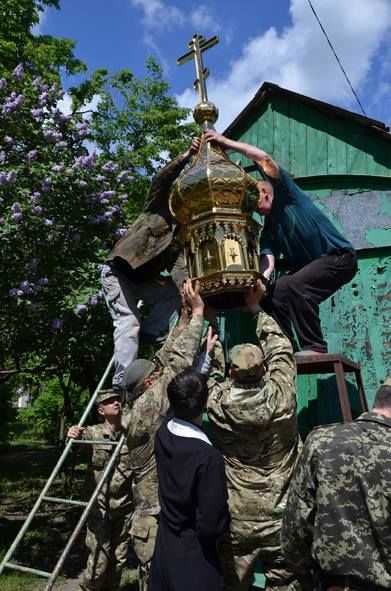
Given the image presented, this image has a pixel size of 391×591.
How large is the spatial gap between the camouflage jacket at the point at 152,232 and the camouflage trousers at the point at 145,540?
2.23 metres

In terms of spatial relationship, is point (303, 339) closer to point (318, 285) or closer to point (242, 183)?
point (318, 285)

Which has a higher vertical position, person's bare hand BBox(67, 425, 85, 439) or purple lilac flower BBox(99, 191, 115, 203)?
purple lilac flower BBox(99, 191, 115, 203)

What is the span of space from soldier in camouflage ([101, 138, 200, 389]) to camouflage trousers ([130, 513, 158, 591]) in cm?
136

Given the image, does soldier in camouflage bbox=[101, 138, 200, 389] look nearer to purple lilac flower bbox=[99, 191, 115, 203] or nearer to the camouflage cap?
the camouflage cap

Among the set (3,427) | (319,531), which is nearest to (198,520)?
(319,531)

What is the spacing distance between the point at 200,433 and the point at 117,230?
4.65 m

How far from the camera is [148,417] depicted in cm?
396

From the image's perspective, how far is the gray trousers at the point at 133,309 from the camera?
525cm

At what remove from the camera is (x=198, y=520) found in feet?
9.61

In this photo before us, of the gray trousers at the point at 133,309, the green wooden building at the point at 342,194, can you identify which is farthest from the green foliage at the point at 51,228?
the green wooden building at the point at 342,194

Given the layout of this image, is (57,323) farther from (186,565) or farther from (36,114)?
(186,565)

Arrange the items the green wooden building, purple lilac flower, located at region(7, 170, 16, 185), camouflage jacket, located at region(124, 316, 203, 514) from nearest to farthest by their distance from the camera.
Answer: camouflage jacket, located at region(124, 316, 203, 514), the green wooden building, purple lilac flower, located at region(7, 170, 16, 185)

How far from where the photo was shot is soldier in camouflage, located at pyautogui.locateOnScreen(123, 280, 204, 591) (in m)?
3.98

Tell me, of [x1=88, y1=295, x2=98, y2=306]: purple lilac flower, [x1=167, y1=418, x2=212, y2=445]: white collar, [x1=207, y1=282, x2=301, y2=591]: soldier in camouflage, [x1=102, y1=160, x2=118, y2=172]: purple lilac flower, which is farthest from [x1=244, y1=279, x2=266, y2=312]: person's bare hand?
[x1=102, y1=160, x2=118, y2=172]: purple lilac flower
